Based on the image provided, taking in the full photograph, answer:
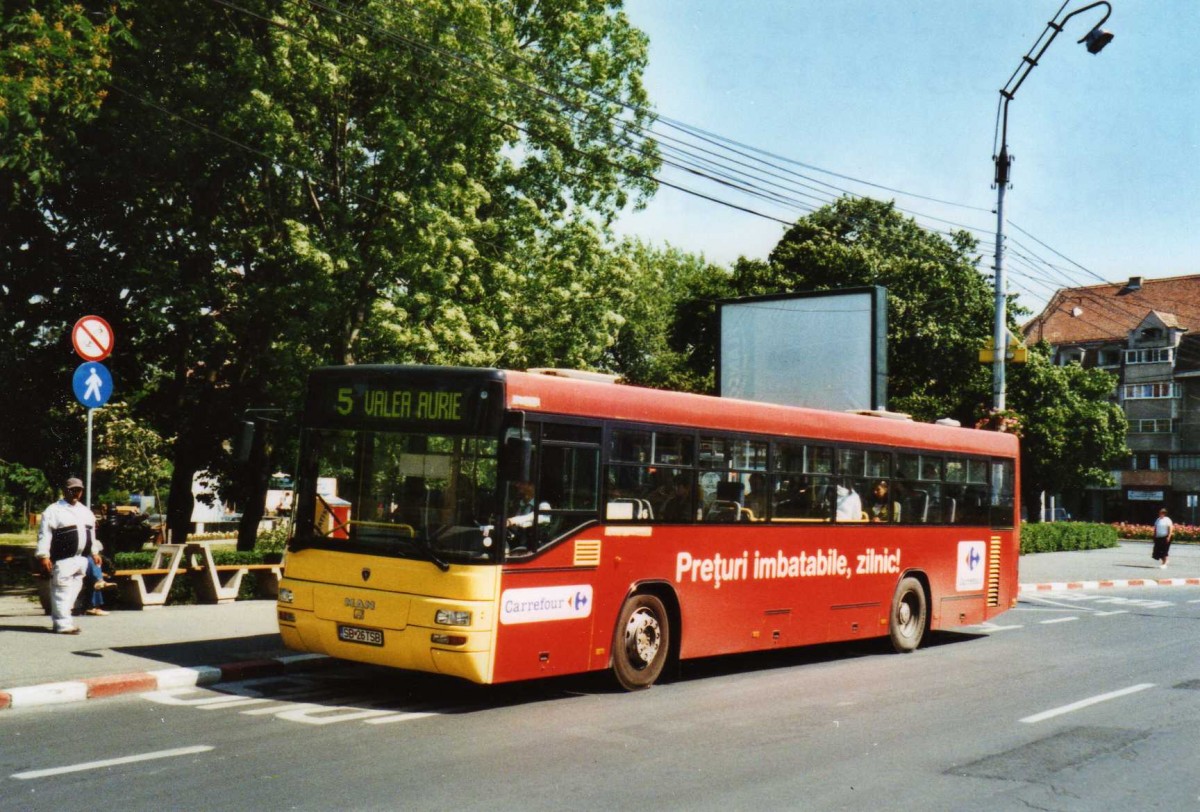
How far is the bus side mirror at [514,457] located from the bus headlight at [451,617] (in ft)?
3.75

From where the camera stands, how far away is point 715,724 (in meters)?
9.32

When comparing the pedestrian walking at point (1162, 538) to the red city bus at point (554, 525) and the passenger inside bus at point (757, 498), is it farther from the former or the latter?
the passenger inside bus at point (757, 498)

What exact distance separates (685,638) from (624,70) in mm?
20961

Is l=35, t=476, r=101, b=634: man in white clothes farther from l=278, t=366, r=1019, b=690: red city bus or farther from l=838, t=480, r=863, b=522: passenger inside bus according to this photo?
l=838, t=480, r=863, b=522: passenger inside bus

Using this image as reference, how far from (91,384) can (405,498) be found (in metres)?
5.11

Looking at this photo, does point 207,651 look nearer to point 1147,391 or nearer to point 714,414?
point 714,414

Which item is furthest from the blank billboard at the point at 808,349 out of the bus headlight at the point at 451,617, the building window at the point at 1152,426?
the building window at the point at 1152,426

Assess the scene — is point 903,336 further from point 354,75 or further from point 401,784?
point 401,784

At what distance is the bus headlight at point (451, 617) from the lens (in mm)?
9258

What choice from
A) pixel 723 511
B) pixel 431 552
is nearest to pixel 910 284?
pixel 723 511

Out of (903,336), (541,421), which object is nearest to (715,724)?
(541,421)

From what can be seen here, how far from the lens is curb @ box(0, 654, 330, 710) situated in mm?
9305

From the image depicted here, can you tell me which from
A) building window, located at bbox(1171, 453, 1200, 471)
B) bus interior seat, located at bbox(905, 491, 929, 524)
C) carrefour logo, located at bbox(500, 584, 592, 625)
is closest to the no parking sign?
carrefour logo, located at bbox(500, 584, 592, 625)

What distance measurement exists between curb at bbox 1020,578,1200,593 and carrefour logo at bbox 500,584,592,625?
18333mm
